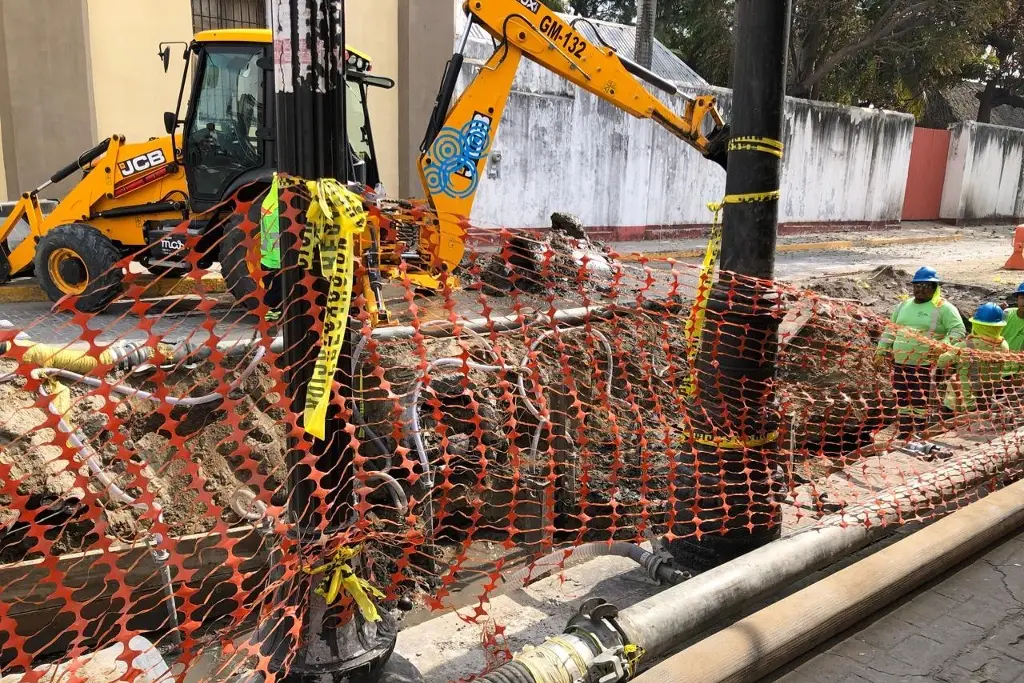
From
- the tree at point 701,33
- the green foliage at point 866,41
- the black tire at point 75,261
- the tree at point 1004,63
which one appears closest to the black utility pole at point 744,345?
the black tire at point 75,261

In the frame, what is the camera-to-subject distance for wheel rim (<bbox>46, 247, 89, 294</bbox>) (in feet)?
25.3

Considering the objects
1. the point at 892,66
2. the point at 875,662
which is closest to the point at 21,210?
the point at 875,662

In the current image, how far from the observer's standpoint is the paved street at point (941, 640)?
3.15m

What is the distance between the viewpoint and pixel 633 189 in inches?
687

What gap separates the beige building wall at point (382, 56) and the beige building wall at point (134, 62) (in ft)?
9.28

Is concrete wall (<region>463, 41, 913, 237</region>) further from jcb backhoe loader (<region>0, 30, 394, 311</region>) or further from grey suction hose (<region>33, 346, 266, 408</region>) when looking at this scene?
grey suction hose (<region>33, 346, 266, 408</region>)

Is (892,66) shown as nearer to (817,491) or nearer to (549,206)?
(549,206)

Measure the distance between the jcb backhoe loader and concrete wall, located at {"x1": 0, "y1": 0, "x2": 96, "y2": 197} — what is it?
12.5 feet

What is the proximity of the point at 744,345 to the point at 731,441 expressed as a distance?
0.46m

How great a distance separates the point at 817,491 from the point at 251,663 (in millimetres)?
3342

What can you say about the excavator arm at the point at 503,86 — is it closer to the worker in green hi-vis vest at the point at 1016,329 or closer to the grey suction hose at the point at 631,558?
the worker in green hi-vis vest at the point at 1016,329

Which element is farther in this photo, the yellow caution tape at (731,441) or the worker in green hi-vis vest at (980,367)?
the worker in green hi-vis vest at (980,367)

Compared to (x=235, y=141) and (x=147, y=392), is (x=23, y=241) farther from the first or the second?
(x=147, y=392)

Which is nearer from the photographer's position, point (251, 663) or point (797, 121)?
point (251, 663)
